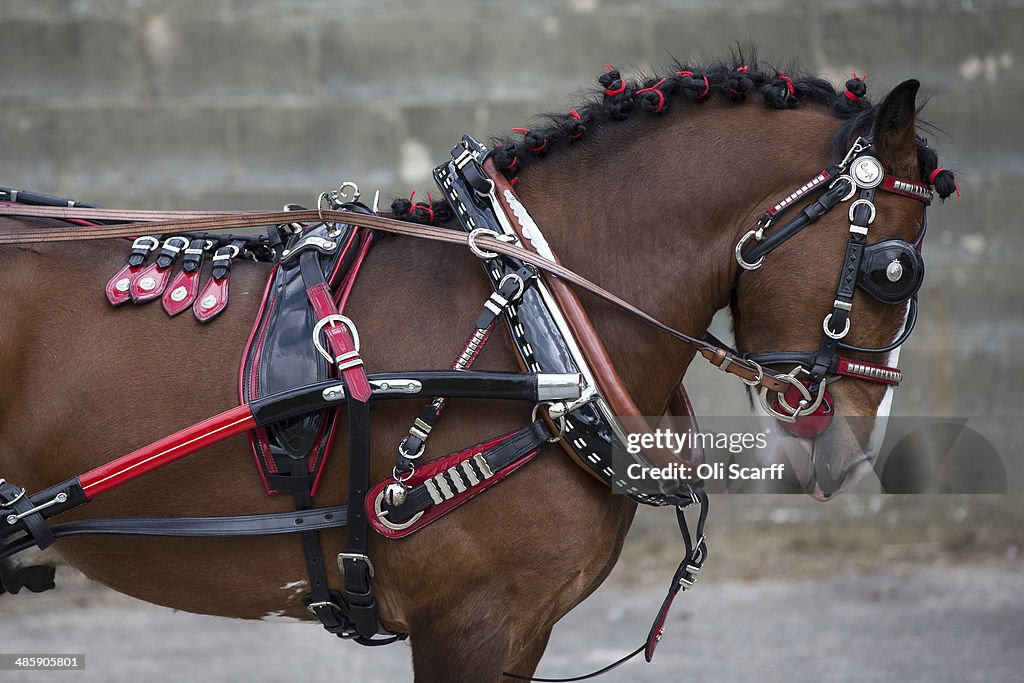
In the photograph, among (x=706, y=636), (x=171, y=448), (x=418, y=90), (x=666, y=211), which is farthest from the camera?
(x=418, y=90)

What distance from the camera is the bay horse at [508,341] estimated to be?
1758mm

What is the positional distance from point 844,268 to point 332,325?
962 millimetres

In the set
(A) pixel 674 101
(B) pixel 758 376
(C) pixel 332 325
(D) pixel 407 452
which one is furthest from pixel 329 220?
(B) pixel 758 376

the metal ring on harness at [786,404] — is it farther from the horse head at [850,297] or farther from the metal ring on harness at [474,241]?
the metal ring on harness at [474,241]

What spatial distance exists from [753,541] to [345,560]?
3.14 m

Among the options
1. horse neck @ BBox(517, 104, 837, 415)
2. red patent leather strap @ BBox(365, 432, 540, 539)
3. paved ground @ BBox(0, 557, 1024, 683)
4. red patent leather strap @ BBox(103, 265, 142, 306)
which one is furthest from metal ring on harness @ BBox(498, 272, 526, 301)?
paved ground @ BBox(0, 557, 1024, 683)

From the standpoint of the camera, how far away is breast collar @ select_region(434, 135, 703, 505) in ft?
5.64

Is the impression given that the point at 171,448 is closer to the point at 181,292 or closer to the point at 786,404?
the point at 181,292

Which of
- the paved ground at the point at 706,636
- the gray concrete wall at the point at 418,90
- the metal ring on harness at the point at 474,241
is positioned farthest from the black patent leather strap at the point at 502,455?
the gray concrete wall at the point at 418,90

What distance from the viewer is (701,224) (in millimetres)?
1806

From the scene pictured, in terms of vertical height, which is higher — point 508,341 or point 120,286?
point 120,286

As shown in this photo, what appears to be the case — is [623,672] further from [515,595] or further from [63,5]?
[63,5]

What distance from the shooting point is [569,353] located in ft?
5.68

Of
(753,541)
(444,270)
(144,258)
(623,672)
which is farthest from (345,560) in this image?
(753,541)
